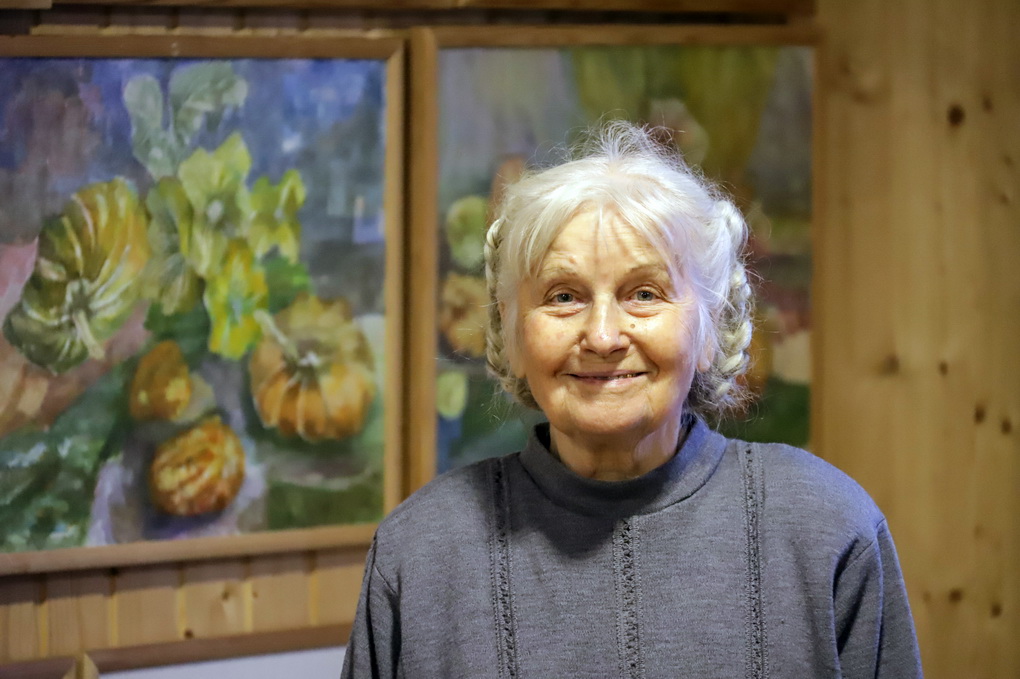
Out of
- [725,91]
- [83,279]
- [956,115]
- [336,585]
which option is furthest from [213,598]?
[956,115]

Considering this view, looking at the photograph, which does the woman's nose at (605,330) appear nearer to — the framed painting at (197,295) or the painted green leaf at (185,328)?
the framed painting at (197,295)

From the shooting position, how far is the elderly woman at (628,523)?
4.05 feet

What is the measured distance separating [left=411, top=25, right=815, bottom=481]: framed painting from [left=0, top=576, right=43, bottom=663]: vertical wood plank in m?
0.72

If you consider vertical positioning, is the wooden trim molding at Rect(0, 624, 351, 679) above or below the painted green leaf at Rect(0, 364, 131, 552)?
below

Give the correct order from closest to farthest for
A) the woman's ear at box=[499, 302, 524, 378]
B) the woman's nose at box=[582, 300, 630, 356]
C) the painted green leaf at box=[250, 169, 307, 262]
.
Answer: the woman's nose at box=[582, 300, 630, 356] < the woman's ear at box=[499, 302, 524, 378] < the painted green leaf at box=[250, 169, 307, 262]

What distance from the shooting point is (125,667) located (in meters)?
1.87

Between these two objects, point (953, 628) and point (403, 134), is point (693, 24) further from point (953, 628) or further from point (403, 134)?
point (953, 628)

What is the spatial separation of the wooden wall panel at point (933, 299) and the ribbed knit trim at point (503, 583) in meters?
1.09

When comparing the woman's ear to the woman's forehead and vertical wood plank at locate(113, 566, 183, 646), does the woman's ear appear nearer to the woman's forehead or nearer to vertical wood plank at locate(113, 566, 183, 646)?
the woman's forehead

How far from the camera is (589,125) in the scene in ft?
6.59

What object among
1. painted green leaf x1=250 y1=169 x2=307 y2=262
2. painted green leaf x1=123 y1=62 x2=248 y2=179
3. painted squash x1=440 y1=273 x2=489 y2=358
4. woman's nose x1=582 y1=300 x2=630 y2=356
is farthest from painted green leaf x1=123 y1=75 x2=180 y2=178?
woman's nose x1=582 y1=300 x2=630 y2=356

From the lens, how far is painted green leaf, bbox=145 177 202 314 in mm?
1835

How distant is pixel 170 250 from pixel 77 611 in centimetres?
66

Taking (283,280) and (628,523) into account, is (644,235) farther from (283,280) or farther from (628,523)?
(283,280)
